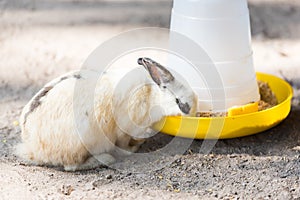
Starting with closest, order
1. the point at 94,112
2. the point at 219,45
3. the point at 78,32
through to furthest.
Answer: the point at 94,112, the point at 219,45, the point at 78,32

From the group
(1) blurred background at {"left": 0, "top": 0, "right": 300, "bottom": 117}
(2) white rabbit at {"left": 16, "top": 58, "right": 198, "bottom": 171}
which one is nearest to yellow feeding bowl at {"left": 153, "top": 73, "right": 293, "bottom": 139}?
(2) white rabbit at {"left": 16, "top": 58, "right": 198, "bottom": 171}

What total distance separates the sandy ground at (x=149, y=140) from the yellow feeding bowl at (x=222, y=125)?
0.09m

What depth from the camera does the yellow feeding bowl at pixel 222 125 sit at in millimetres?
2283

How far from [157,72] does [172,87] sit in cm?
9

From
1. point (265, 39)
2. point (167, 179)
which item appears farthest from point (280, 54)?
point (167, 179)

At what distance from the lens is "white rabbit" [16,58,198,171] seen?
2219 millimetres

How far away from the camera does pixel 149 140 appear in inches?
98.5

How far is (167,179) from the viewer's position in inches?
86.4

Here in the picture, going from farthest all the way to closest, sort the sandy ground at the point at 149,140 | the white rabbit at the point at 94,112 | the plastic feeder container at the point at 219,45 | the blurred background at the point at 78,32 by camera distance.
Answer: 1. the blurred background at the point at 78,32
2. the plastic feeder container at the point at 219,45
3. the white rabbit at the point at 94,112
4. the sandy ground at the point at 149,140

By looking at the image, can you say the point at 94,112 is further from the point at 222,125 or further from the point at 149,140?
the point at 222,125

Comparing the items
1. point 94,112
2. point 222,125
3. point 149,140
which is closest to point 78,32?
point 149,140

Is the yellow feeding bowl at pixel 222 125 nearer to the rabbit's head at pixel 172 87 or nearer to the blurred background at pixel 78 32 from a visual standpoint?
the rabbit's head at pixel 172 87

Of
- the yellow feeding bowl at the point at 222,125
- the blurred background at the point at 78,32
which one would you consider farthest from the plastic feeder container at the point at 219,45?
the blurred background at the point at 78,32

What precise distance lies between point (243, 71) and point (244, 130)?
27 cm
